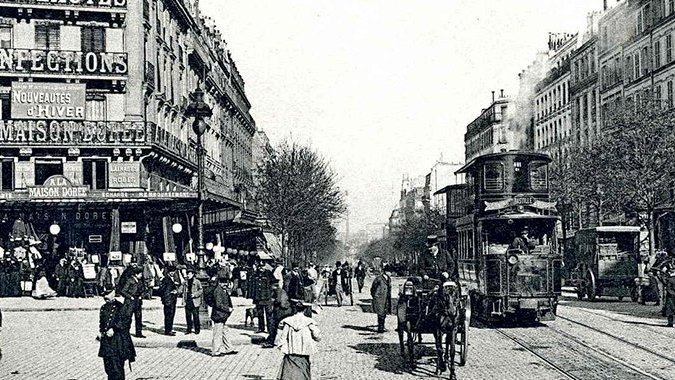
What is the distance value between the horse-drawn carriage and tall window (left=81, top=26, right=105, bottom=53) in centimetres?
2918

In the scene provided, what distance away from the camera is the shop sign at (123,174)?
40312 millimetres

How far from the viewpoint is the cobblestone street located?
14.2m

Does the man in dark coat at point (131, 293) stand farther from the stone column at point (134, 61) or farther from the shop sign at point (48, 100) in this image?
the stone column at point (134, 61)

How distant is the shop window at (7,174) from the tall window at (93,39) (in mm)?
6206

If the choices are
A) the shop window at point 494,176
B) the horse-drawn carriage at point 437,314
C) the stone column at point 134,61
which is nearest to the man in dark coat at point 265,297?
the horse-drawn carriage at point 437,314

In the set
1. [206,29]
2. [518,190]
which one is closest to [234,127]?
[206,29]

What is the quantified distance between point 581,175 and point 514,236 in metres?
27.1

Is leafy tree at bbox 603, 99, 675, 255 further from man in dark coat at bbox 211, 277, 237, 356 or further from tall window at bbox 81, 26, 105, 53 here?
man in dark coat at bbox 211, 277, 237, 356

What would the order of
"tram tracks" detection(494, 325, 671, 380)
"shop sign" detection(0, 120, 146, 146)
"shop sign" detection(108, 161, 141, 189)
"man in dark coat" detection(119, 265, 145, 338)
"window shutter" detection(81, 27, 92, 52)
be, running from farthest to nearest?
1. "window shutter" detection(81, 27, 92, 52)
2. "shop sign" detection(108, 161, 141, 189)
3. "shop sign" detection(0, 120, 146, 146)
4. "tram tracks" detection(494, 325, 671, 380)
5. "man in dark coat" detection(119, 265, 145, 338)

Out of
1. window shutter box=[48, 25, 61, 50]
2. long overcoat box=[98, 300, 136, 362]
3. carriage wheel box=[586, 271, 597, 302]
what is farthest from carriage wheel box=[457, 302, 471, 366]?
window shutter box=[48, 25, 61, 50]

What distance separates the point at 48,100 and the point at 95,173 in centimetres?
388

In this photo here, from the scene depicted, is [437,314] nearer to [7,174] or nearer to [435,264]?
[435,264]

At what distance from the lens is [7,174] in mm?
40031

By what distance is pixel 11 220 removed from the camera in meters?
37.6
